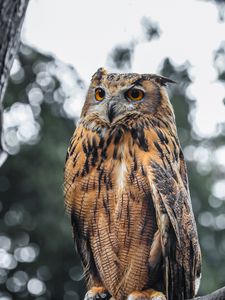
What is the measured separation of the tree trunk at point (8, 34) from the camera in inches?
112

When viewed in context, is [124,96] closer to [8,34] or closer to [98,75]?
[98,75]

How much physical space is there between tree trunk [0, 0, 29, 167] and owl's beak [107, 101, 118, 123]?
0.90 metres

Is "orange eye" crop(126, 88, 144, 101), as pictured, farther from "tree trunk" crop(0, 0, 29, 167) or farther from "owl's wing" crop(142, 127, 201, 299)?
"tree trunk" crop(0, 0, 29, 167)

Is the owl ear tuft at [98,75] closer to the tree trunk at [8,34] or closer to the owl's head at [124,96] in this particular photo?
the owl's head at [124,96]

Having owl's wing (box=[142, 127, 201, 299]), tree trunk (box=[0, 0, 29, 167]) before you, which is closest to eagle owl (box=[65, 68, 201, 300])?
owl's wing (box=[142, 127, 201, 299])

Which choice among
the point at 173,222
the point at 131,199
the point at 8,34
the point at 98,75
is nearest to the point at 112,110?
the point at 98,75

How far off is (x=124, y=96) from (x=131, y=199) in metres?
0.64

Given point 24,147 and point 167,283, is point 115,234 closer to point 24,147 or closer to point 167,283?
point 167,283

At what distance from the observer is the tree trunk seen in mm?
2838

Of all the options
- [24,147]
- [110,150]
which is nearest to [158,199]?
[110,150]

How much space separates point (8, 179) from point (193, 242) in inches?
451

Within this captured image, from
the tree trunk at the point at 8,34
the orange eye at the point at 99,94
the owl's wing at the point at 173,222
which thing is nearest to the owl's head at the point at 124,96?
the orange eye at the point at 99,94

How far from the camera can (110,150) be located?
3.64 m

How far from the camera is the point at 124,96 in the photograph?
3.77 m
